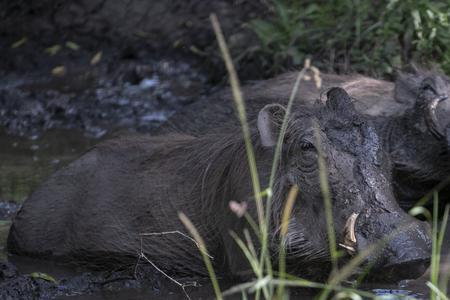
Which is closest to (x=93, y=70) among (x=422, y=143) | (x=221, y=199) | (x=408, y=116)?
(x=408, y=116)

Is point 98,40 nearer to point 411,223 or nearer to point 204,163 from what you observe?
point 204,163

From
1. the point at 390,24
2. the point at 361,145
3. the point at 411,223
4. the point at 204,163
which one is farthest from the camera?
the point at 390,24

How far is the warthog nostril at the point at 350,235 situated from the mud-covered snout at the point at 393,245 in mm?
14

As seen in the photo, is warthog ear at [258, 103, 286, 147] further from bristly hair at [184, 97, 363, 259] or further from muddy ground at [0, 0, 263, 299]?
muddy ground at [0, 0, 263, 299]

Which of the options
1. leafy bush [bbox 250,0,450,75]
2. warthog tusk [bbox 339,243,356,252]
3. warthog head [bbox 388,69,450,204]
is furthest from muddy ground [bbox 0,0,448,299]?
warthog tusk [bbox 339,243,356,252]

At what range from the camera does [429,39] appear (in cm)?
705

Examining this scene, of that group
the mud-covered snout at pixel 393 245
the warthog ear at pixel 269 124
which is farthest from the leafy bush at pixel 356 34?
the mud-covered snout at pixel 393 245

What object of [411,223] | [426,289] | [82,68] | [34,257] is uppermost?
[411,223]

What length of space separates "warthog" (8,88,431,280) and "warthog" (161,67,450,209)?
0.79m

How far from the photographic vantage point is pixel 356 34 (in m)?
7.41

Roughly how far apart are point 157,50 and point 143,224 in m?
4.29

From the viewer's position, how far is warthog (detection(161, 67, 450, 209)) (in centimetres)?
574

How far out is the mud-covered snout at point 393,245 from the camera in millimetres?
3967

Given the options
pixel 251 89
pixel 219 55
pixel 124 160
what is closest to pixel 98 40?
pixel 219 55
